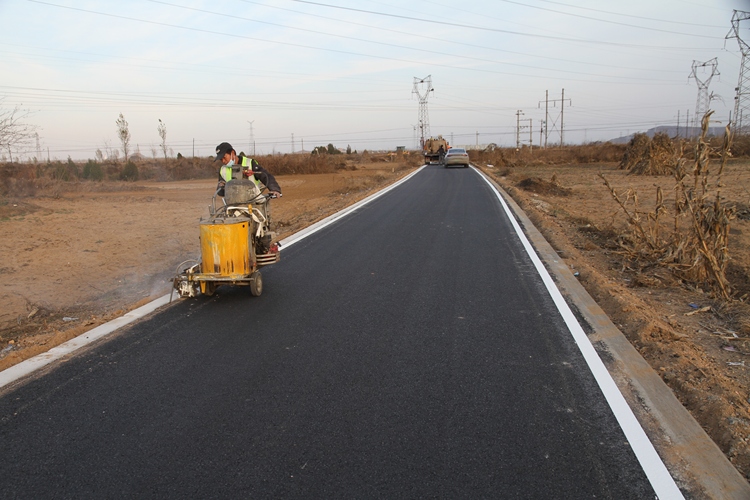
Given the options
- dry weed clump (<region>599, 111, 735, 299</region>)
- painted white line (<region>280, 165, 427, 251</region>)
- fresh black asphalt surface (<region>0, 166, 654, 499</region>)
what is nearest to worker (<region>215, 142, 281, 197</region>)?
fresh black asphalt surface (<region>0, 166, 654, 499</region>)

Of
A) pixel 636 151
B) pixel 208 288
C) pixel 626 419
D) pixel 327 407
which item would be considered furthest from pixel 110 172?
pixel 626 419

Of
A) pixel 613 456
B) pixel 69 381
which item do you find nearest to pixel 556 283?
pixel 613 456

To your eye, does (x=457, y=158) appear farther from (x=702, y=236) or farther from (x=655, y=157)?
(x=702, y=236)

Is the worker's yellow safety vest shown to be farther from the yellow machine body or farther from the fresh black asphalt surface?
the fresh black asphalt surface

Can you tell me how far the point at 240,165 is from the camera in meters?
7.11

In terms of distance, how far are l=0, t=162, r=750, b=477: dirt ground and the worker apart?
71.0 inches

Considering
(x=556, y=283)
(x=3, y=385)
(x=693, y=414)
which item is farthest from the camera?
(x=556, y=283)

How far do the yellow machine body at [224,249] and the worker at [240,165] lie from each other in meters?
0.96

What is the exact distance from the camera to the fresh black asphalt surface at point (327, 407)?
3008 mm

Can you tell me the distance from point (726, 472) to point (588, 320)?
106 inches

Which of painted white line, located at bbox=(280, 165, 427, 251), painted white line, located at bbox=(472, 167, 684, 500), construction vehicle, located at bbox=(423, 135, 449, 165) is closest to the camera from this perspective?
painted white line, located at bbox=(472, 167, 684, 500)

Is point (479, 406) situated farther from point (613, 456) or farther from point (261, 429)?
point (261, 429)

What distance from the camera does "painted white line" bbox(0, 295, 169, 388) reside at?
443 centimetres

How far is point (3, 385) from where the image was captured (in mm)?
4203
